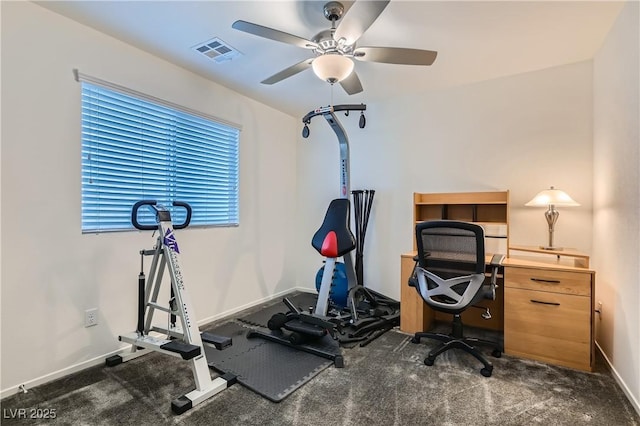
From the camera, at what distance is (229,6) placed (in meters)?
2.08

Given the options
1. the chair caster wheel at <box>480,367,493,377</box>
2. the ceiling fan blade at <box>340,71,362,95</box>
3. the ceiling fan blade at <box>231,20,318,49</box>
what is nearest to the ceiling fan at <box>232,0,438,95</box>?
the ceiling fan blade at <box>231,20,318,49</box>

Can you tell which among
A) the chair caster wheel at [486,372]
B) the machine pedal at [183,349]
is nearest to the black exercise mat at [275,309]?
the machine pedal at [183,349]

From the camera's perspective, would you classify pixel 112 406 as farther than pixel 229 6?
No

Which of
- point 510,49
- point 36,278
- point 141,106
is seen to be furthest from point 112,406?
point 510,49

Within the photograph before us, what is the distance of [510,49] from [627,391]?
8.51ft

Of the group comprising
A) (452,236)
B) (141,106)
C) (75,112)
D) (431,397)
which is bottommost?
(431,397)

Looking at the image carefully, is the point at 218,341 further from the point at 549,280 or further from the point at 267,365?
the point at 549,280

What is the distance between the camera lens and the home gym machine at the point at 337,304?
2.69 m

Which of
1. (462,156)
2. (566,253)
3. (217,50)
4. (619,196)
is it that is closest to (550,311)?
(566,253)

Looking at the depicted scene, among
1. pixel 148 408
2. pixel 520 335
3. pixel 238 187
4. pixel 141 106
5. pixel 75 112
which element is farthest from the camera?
pixel 238 187

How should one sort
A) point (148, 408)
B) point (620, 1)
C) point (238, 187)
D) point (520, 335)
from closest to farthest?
point (148, 408)
point (620, 1)
point (520, 335)
point (238, 187)

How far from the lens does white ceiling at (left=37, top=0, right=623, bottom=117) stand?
2084 mm

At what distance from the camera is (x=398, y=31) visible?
7.68 feet

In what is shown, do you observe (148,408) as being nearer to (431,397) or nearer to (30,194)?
(30,194)
